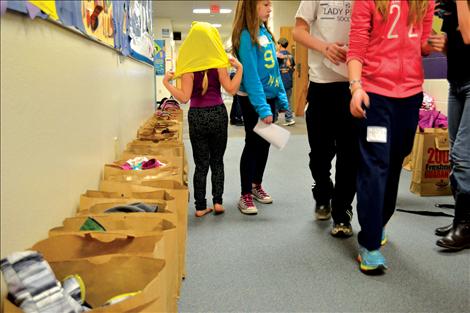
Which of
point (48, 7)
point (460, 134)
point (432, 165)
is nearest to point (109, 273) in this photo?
point (48, 7)

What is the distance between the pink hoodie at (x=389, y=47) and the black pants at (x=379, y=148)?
2.1 inches

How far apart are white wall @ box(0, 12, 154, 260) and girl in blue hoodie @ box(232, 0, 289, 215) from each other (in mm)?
787

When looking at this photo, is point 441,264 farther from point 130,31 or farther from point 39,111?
point 130,31

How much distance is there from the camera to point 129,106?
10.3 ft

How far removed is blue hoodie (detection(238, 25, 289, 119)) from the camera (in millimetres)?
2348

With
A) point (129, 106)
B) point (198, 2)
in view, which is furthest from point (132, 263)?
point (198, 2)

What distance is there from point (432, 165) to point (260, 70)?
58.8 inches

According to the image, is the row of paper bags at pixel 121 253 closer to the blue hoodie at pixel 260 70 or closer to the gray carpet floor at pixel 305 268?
the gray carpet floor at pixel 305 268

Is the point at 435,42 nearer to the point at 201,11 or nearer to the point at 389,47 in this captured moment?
the point at 389,47

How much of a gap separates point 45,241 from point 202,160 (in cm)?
141

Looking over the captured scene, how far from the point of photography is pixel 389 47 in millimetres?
1622

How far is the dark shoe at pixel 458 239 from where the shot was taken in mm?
2014

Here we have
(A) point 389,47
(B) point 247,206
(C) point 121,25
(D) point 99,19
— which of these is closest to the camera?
(A) point 389,47

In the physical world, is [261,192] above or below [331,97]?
below
